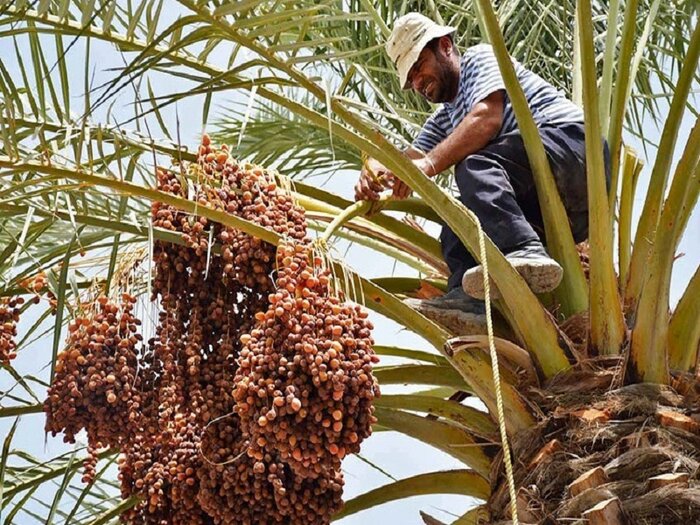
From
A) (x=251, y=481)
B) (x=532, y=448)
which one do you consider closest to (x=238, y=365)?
(x=251, y=481)

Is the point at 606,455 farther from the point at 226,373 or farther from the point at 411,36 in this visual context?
the point at 411,36

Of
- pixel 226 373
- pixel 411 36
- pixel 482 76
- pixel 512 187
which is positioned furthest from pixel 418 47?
pixel 226 373

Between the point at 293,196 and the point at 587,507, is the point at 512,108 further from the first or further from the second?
the point at 587,507

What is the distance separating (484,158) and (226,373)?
3.36 feet

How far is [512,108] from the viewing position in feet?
10.7

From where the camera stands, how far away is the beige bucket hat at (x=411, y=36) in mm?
3711

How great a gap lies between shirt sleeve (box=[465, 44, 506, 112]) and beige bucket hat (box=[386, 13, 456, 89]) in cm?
15

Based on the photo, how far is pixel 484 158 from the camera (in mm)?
3332

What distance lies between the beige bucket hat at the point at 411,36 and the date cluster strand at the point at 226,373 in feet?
2.98

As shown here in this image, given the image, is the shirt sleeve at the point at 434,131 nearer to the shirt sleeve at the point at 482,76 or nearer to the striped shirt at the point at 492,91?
the striped shirt at the point at 492,91

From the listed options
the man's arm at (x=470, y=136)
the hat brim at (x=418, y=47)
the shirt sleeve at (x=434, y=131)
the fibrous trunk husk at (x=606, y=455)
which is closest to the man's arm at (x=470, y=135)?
the man's arm at (x=470, y=136)

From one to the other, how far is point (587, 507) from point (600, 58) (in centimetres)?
253

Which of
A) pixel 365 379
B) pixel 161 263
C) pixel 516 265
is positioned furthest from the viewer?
pixel 516 265

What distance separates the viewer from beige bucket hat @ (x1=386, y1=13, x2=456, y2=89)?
3711 mm
